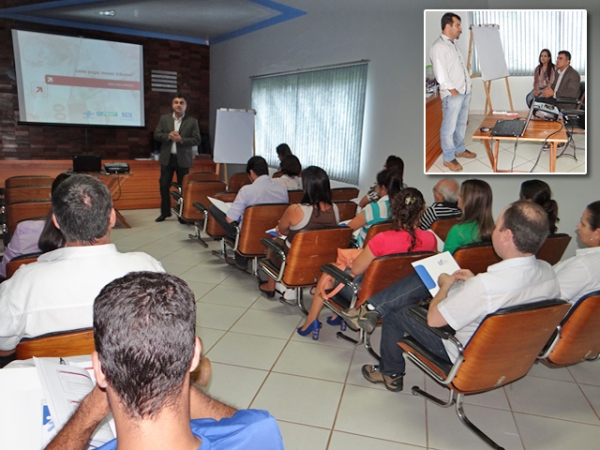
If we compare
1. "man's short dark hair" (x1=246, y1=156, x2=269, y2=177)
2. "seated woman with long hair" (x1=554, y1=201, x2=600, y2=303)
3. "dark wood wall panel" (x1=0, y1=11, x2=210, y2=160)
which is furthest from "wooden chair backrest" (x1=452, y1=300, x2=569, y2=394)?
"dark wood wall panel" (x1=0, y1=11, x2=210, y2=160)

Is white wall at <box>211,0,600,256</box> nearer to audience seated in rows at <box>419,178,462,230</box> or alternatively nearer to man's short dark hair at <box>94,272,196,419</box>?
audience seated in rows at <box>419,178,462,230</box>

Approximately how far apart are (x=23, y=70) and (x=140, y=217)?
10.5 ft

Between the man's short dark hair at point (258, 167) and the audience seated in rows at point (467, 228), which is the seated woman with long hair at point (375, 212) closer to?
the audience seated in rows at point (467, 228)

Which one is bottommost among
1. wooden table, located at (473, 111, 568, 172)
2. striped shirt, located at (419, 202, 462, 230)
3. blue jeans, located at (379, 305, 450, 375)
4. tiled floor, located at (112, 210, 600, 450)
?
tiled floor, located at (112, 210, 600, 450)

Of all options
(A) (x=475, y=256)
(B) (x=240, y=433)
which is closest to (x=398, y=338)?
(A) (x=475, y=256)

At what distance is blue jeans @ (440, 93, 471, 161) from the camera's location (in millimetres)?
5199

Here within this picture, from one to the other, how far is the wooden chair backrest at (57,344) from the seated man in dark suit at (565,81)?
5073 mm

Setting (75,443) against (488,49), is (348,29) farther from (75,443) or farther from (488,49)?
(75,443)

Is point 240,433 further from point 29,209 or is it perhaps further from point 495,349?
point 29,209

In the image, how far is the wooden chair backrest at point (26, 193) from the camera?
4.43 meters

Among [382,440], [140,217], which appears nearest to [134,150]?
[140,217]

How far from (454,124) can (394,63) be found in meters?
1.24

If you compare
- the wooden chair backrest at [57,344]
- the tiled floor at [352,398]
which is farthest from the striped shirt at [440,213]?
the wooden chair backrest at [57,344]

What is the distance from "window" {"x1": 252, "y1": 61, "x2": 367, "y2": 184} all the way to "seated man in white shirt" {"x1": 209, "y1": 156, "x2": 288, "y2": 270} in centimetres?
219
